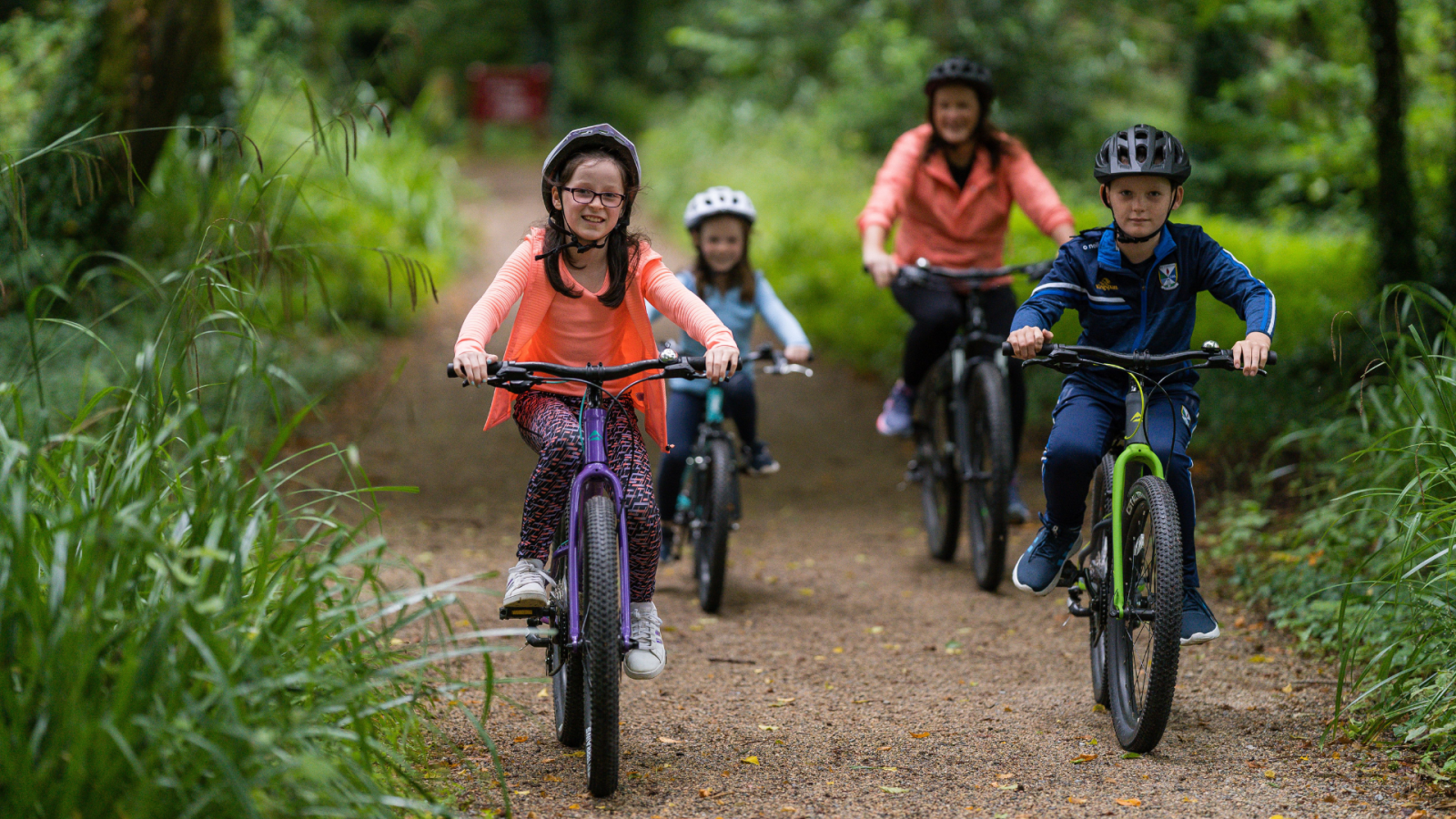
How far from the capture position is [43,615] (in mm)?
2475

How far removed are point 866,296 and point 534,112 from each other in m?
20.1

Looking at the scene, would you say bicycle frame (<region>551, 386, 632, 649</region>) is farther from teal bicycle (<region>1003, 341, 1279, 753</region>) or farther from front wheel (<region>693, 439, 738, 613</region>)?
front wheel (<region>693, 439, 738, 613</region>)

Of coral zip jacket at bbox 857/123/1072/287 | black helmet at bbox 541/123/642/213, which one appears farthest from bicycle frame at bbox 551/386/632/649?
coral zip jacket at bbox 857/123/1072/287

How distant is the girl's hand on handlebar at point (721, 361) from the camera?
3400 millimetres

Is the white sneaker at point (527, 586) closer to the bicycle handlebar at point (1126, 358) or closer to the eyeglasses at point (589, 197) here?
the eyeglasses at point (589, 197)

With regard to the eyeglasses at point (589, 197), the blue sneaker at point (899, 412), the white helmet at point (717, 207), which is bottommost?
the blue sneaker at point (899, 412)

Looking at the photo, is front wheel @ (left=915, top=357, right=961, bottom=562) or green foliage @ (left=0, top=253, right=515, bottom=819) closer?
green foliage @ (left=0, top=253, right=515, bottom=819)

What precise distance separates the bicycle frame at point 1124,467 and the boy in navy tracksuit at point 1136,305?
0.05 meters

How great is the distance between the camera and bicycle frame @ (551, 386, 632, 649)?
3381mm

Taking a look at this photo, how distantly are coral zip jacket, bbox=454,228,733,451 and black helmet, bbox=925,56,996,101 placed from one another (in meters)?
2.42

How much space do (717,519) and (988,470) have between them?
1377 mm

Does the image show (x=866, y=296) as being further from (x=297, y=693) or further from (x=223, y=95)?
(x=297, y=693)

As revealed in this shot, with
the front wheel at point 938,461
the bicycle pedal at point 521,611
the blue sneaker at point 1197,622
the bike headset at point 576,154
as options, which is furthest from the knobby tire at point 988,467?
the bicycle pedal at point 521,611

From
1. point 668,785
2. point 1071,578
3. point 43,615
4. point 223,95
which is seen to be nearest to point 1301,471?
point 1071,578
